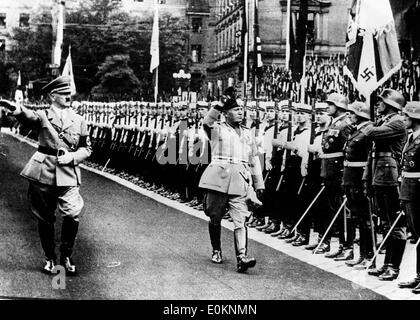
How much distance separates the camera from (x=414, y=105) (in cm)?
738

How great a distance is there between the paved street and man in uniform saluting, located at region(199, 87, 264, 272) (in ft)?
1.83

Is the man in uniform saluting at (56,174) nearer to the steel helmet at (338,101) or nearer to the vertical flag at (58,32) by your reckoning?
the steel helmet at (338,101)

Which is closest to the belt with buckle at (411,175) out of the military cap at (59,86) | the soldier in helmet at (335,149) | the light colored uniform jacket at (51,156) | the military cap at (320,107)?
the soldier in helmet at (335,149)

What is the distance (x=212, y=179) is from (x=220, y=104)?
0.79 metres

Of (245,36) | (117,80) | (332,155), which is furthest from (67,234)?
(117,80)

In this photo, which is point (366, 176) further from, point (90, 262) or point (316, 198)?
point (90, 262)

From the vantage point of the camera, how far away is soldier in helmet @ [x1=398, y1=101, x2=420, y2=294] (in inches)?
285

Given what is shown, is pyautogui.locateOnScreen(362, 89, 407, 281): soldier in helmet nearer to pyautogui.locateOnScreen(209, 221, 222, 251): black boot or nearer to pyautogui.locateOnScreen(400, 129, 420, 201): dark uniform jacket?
pyautogui.locateOnScreen(400, 129, 420, 201): dark uniform jacket

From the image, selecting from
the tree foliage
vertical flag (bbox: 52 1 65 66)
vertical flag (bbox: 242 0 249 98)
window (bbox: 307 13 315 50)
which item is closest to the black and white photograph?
vertical flag (bbox: 242 0 249 98)

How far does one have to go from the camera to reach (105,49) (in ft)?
73.1

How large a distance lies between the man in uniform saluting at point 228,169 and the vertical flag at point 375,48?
53.3 inches

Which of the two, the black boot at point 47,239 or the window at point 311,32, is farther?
the window at point 311,32

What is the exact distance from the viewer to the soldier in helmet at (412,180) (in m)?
7.25

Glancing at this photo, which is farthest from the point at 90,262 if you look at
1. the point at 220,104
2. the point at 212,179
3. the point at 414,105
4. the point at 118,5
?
the point at 118,5
